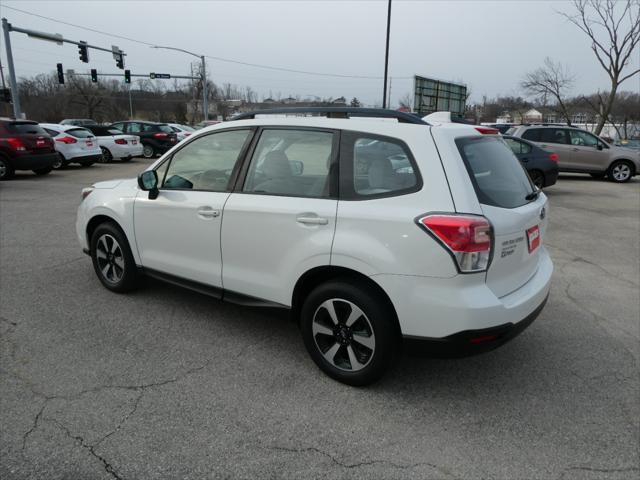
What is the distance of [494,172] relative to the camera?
2885 mm

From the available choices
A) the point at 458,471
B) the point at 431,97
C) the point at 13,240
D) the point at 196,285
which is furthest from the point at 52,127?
the point at 431,97

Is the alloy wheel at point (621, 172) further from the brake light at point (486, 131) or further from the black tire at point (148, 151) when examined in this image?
the black tire at point (148, 151)

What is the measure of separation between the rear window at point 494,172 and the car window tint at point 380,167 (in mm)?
338

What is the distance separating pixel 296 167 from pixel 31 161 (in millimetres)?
12164

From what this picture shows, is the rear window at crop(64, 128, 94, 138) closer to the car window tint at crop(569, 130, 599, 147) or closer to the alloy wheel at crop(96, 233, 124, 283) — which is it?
the alloy wheel at crop(96, 233, 124, 283)

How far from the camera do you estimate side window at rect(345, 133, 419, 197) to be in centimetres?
266

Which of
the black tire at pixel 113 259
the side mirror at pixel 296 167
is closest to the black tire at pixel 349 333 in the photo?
the side mirror at pixel 296 167

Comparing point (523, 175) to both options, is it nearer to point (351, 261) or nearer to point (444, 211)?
point (444, 211)

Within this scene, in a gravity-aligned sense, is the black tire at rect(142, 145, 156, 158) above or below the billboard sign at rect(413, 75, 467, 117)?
below

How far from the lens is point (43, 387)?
9.48ft

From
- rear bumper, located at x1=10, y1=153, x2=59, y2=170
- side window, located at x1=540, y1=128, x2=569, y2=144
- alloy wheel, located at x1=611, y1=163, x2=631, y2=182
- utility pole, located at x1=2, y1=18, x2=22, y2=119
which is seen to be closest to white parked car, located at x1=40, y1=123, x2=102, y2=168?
rear bumper, located at x1=10, y1=153, x2=59, y2=170

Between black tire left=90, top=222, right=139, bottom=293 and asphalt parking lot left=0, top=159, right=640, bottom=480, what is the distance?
137 millimetres

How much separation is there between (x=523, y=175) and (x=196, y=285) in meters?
2.61

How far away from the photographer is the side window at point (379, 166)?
8.71ft
